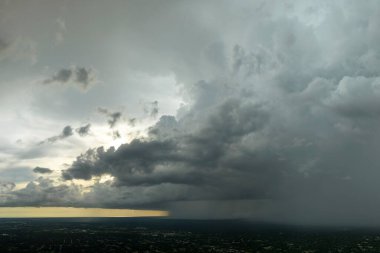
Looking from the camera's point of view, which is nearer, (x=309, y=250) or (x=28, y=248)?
(x=309, y=250)

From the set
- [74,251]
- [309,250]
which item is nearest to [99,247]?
[74,251]

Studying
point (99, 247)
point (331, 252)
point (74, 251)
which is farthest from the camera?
point (99, 247)

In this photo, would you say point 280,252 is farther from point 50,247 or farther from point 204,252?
point 50,247

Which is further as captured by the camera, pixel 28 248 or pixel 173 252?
pixel 28 248

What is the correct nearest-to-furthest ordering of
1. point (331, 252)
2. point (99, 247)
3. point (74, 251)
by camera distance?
point (331, 252), point (74, 251), point (99, 247)

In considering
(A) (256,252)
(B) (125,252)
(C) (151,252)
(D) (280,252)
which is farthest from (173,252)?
(D) (280,252)

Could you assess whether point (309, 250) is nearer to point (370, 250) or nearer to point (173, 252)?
point (370, 250)

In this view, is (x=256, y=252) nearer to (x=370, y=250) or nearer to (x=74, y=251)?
(x=370, y=250)
